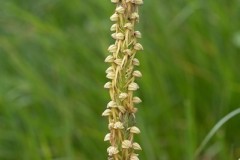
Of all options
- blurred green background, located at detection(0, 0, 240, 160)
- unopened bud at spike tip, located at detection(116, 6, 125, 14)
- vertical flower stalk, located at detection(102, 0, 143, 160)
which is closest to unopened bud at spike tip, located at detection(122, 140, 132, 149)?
vertical flower stalk, located at detection(102, 0, 143, 160)

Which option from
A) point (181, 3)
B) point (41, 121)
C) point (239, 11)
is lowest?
point (41, 121)

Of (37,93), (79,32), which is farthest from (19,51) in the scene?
(37,93)

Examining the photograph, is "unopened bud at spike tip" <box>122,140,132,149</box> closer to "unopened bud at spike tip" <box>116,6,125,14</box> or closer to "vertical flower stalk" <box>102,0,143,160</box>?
"vertical flower stalk" <box>102,0,143,160</box>

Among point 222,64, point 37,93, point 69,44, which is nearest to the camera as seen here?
point 222,64

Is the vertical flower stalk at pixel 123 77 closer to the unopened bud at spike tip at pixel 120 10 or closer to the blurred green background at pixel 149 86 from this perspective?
the unopened bud at spike tip at pixel 120 10

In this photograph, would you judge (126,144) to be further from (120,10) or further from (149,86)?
(149,86)

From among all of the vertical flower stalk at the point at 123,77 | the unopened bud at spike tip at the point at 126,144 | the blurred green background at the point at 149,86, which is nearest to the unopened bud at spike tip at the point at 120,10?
the vertical flower stalk at the point at 123,77

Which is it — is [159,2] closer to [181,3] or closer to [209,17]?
[181,3]
